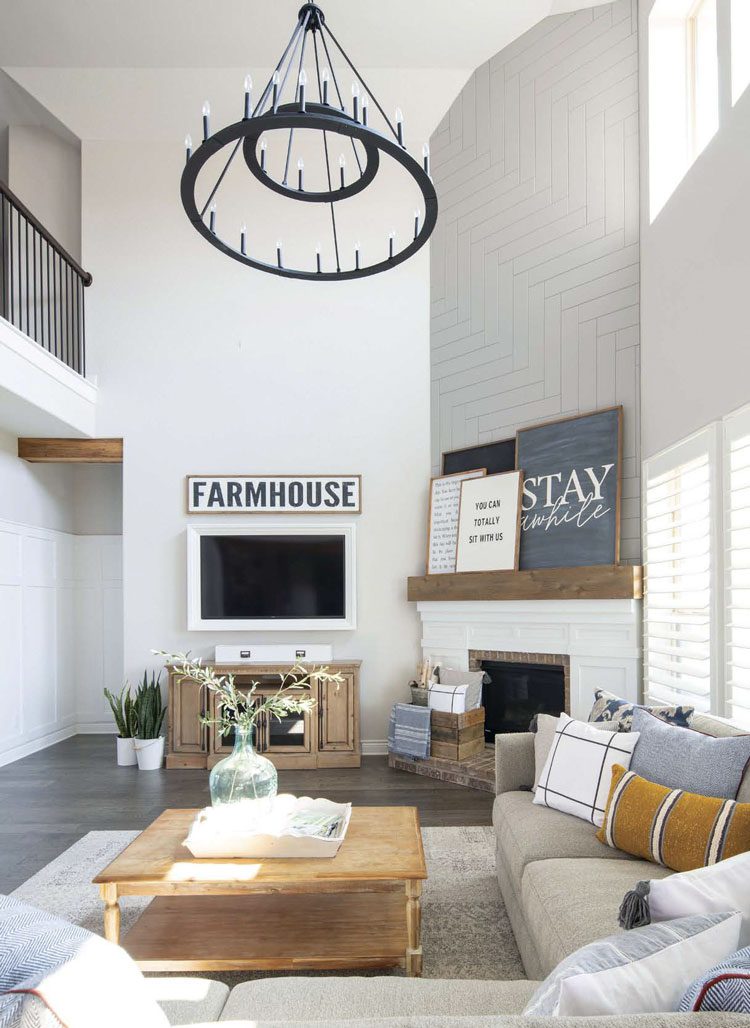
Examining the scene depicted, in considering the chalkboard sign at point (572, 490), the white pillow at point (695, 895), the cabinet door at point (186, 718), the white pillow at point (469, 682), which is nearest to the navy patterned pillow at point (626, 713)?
the white pillow at point (695, 895)

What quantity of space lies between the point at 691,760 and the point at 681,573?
1.75 m

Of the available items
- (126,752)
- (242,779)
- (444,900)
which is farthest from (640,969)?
(126,752)

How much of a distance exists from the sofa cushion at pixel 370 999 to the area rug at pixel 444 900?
0.88 meters

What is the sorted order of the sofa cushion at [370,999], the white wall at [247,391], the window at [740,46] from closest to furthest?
the sofa cushion at [370,999]
the window at [740,46]
the white wall at [247,391]

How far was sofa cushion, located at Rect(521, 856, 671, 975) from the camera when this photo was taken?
185 centimetres

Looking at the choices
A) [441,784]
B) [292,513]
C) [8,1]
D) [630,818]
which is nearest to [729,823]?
[630,818]

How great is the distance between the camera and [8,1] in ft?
16.3

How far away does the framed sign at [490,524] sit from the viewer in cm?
523

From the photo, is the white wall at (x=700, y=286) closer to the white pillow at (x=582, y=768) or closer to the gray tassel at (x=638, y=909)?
the white pillow at (x=582, y=768)

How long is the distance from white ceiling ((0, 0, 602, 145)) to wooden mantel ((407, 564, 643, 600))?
3.52 metres

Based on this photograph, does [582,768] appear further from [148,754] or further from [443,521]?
[148,754]

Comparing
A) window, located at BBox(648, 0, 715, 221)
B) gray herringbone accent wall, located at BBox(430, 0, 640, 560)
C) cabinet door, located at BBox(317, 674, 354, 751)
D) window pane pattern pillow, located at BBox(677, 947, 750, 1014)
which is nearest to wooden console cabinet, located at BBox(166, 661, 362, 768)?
cabinet door, located at BBox(317, 674, 354, 751)

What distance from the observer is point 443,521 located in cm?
573

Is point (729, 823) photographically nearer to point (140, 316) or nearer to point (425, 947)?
point (425, 947)
